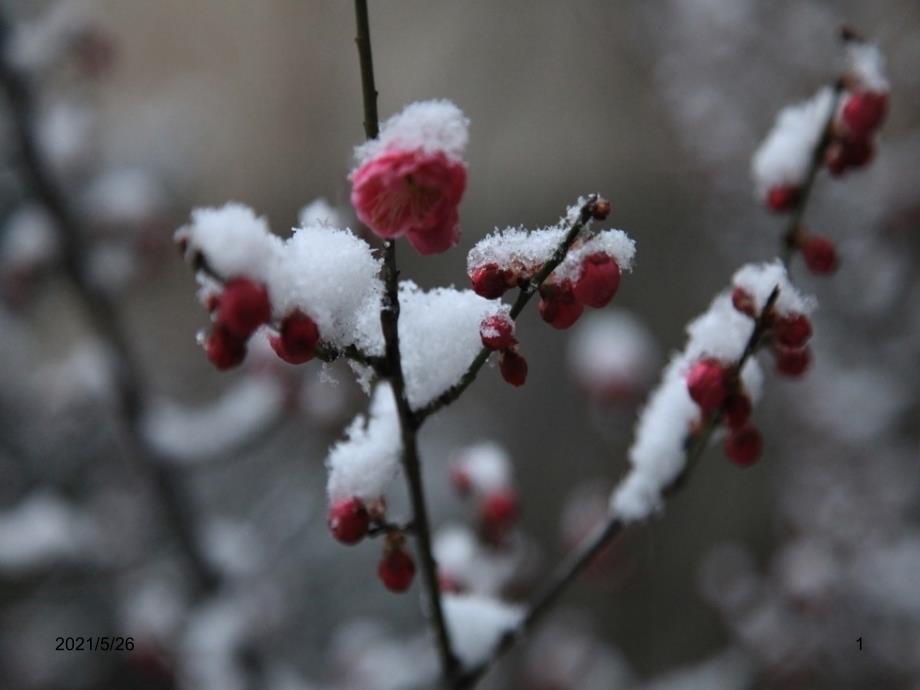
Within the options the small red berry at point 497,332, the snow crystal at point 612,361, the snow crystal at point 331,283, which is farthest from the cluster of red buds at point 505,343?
the snow crystal at point 612,361

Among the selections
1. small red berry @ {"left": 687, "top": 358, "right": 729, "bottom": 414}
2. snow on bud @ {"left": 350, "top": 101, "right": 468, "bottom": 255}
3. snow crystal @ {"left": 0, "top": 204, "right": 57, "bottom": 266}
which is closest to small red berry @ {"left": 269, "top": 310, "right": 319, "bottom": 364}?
snow on bud @ {"left": 350, "top": 101, "right": 468, "bottom": 255}

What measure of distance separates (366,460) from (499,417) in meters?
5.07

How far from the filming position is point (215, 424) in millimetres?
2752

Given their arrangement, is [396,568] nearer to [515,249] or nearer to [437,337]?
[437,337]

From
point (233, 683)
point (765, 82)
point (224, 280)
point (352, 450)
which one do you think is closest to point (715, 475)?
point (765, 82)

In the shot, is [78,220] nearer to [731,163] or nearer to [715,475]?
[731,163]

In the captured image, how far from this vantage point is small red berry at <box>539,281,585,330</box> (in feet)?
2.79

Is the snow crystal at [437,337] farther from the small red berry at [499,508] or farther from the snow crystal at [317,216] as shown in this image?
the small red berry at [499,508]

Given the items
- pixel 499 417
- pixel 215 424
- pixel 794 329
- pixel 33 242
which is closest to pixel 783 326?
pixel 794 329

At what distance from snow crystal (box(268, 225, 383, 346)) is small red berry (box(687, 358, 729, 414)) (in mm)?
407

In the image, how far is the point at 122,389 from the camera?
8.62 feet

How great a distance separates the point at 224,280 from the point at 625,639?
4.48m

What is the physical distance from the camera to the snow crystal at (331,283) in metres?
0.77

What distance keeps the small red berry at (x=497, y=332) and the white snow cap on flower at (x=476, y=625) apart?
50cm
